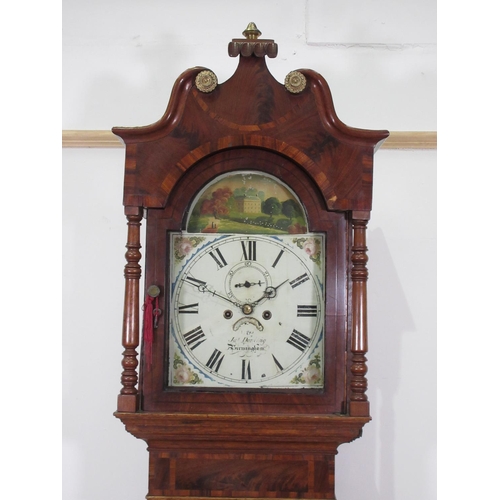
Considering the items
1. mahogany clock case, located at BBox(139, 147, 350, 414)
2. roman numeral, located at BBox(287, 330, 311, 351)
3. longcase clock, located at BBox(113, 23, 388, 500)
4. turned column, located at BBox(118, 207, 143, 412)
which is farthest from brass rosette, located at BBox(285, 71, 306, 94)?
roman numeral, located at BBox(287, 330, 311, 351)

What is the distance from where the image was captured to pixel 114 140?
180 cm

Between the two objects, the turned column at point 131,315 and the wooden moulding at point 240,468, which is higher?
the turned column at point 131,315

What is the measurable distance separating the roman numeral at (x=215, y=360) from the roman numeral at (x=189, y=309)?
0.10 m

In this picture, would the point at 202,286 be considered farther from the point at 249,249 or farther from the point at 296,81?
the point at 296,81

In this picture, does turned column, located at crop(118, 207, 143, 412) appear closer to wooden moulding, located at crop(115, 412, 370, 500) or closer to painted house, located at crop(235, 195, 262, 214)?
wooden moulding, located at crop(115, 412, 370, 500)

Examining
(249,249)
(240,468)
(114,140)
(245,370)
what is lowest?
(240,468)

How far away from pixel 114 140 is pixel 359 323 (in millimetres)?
855

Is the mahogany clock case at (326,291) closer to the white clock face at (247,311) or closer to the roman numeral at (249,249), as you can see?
the white clock face at (247,311)

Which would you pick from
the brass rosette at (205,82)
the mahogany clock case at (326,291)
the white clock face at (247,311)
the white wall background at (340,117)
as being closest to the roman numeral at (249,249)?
the white clock face at (247,311)

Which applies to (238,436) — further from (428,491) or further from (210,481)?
(428,491)

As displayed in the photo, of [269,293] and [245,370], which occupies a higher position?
[269,293]

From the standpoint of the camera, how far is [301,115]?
4.60 feet

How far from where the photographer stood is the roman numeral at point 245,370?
1412 mm

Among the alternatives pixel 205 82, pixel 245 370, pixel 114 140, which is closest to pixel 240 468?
pixel 245 370
